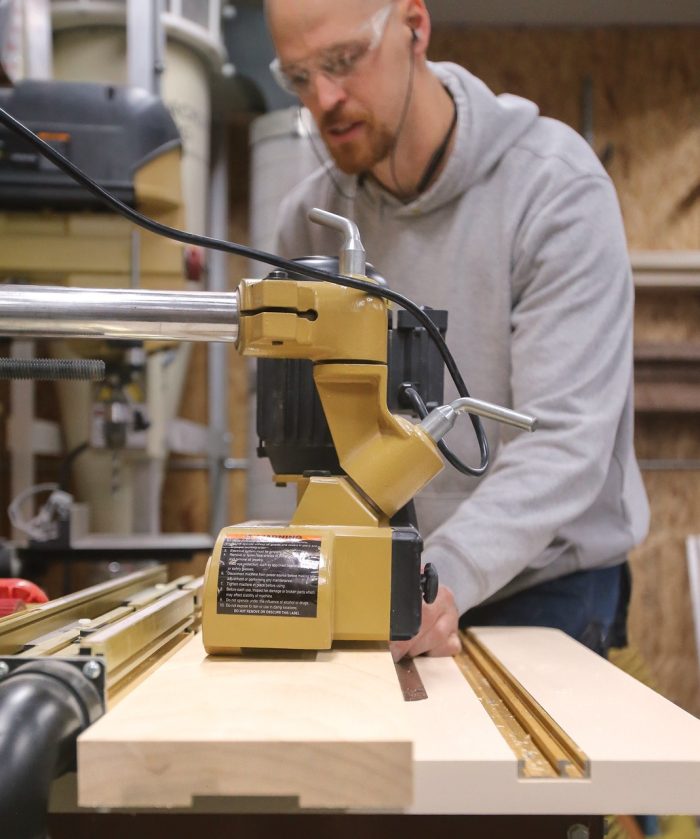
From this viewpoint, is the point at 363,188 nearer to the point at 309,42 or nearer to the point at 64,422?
the point at 309,42

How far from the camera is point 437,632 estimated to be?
0.88 meters

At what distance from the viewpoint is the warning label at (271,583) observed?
63cm

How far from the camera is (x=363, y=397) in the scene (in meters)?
0.74

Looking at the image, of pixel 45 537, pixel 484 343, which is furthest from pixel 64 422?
pixel 484 343

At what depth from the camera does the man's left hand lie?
0.85 m

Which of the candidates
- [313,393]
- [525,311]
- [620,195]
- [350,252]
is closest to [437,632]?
[313,393]

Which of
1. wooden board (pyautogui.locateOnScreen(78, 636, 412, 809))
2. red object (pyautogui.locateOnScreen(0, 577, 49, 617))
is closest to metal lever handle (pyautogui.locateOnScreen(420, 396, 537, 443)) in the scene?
wooden board (pyautogui.locateOnScreen(78, 636, 412, 809))

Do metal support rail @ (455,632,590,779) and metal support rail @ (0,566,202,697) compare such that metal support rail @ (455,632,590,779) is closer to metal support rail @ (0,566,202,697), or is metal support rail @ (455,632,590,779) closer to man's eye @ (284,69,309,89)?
metal support rail @ (0,566,202,697)

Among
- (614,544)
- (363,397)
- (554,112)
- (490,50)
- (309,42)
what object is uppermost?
(490,50)

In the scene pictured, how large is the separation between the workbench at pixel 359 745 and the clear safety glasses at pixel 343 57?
0.92 metres

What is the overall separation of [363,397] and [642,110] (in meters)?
2.58

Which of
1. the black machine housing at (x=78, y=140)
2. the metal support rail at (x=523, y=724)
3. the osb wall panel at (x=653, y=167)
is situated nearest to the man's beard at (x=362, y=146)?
the black machine housing at (x=78, y=140)

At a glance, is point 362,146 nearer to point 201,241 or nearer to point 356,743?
point 201,241

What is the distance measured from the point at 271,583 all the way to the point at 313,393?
0.75ft
